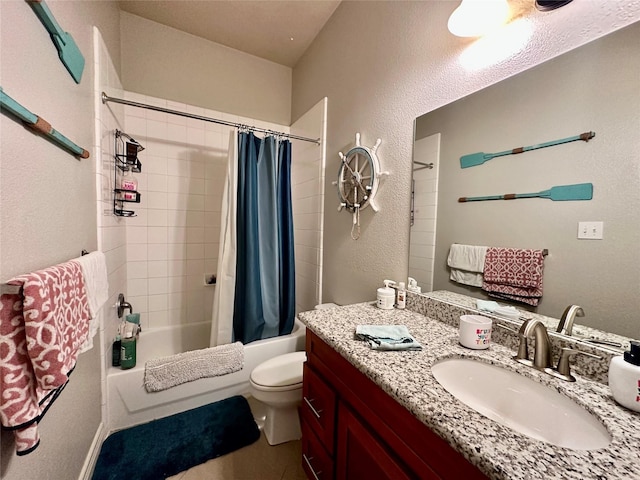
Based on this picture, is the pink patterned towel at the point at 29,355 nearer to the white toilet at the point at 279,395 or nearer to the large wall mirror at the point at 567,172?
the white toilet at the point at 279,395

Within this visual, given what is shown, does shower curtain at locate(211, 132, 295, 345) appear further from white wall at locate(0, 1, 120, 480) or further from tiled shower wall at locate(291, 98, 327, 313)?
white wall at locate(0, 1, 120, 480)

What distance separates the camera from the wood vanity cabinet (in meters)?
0.57

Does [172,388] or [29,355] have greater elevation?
[29,355]

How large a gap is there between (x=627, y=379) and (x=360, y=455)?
2.29ft

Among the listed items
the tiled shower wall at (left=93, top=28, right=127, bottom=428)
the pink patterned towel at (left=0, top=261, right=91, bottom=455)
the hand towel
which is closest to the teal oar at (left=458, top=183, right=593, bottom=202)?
the hand towel

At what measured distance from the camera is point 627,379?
1.84 feet

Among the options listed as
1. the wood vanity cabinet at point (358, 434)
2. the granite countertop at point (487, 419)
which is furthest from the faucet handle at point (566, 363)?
the wood vanity cabinet at point (358, 434)

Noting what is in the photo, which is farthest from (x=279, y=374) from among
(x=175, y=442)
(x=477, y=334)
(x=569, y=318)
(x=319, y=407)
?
(x=569, y=318)

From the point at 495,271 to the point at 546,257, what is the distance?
17cm

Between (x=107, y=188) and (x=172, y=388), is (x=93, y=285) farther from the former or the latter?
(x=172, y=388)

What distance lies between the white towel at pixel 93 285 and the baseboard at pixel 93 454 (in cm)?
77

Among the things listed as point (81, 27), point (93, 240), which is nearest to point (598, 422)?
point (93, 240)

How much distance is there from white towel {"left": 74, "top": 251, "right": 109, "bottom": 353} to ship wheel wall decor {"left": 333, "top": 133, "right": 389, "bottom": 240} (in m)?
1.35

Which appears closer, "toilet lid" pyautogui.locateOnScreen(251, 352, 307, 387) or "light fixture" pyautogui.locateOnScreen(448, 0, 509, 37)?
"light fixture" pyautogui.locateOnScreen(448, 0, 509, 37)
